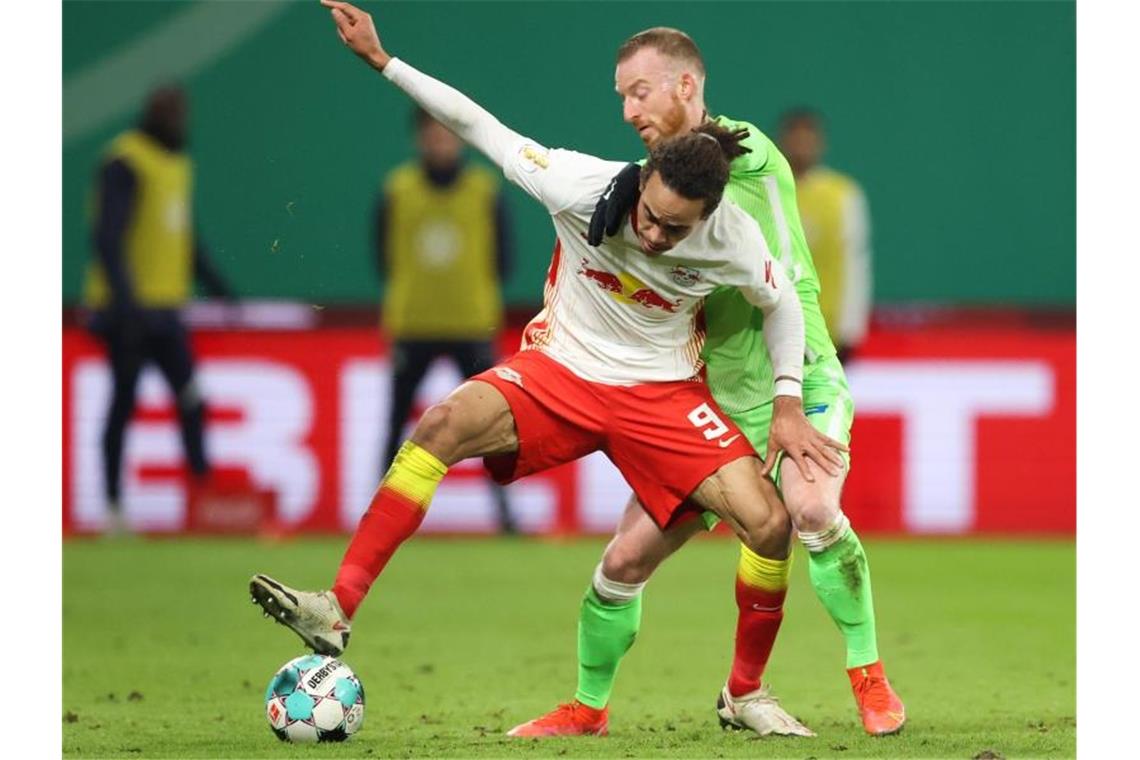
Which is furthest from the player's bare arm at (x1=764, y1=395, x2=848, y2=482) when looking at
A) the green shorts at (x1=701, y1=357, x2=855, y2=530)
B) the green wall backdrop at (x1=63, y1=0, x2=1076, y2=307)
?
the green wall backdrop at (x1=63, y1=0, x2=1076, y2=307)

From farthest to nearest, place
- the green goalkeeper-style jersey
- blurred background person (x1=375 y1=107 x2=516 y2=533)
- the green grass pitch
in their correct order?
blurred background person (x1=375 y1=107 x2=516 y2=533), the green goalkeeper-style jersey, the green grass pitch

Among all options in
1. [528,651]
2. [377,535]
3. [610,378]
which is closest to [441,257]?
[528,651]

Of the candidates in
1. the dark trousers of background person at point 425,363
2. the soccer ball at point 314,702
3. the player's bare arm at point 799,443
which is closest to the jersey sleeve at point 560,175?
the player's bare arm at point 799,443

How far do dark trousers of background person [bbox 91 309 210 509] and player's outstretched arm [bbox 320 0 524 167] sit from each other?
6.05 meters

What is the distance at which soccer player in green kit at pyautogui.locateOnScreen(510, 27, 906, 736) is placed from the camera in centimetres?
547

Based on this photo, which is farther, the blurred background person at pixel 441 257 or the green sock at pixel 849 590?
the blurred background person at pixel 441 257

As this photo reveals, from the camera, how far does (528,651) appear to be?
7.73 m

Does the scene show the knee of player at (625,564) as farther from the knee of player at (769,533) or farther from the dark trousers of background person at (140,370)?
the dark trousers of background person at (140,370)

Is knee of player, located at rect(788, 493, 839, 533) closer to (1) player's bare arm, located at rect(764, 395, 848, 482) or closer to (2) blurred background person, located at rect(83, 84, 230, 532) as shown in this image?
(1) player's bare arm, located at rect(764, 395, 848, 482)

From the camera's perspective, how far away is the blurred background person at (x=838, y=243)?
11.9 m

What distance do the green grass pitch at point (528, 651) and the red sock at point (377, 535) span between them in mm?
474

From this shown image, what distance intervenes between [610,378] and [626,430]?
0.53 feet
